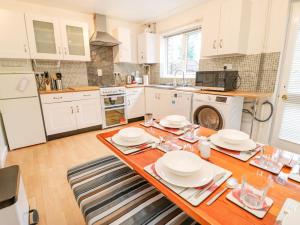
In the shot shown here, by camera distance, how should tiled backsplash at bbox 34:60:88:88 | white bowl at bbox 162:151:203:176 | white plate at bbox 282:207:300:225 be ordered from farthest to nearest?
tiled backsplash at bbox 34:60:88:88 → white bowl at bbox 162:151:203:176 → white plate at bbox 282:207:300:225

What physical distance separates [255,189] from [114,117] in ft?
10.8

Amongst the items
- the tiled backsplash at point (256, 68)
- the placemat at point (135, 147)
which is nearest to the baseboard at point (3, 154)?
the placemat at point (135, 147)

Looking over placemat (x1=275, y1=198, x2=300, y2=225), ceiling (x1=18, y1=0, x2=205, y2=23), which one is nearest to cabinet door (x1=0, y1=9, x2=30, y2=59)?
ceiling (x1=18, y1=0, x2=205, y2=23)

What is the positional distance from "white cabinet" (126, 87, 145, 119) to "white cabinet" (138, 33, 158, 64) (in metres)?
0.82

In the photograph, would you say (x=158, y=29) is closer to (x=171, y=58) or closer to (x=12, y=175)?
(x=171, y=58)

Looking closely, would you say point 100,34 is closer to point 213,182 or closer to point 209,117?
point 209,117

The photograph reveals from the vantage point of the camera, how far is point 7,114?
8.18 feet

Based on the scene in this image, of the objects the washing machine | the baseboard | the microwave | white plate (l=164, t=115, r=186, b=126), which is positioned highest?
the microwave

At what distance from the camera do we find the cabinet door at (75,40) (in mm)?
3016

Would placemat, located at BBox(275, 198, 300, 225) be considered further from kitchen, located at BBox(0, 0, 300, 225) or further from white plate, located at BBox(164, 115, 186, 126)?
kitchen, located at BBox(0, 0, 300, 225)

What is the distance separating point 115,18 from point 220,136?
3902mm

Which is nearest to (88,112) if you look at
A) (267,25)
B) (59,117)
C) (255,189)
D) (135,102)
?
(59,117)

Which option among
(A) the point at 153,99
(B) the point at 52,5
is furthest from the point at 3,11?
(A) the point at 153,99

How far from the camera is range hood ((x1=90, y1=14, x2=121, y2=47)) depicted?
3355 mm
